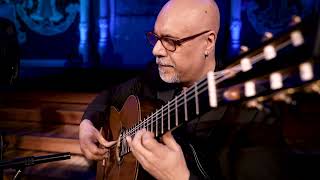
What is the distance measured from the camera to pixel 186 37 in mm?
1800

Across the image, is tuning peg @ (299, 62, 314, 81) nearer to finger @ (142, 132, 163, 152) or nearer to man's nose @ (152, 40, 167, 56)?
finger @ (142, 132, 163, 152)

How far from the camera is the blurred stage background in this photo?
6008mm

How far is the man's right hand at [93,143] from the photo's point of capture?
2.20m

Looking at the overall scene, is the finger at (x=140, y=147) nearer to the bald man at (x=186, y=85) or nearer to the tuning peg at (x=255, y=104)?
the bald man at (x=186, y=85)

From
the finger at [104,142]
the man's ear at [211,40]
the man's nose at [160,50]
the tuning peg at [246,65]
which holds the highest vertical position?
the man's ear at [211,40]

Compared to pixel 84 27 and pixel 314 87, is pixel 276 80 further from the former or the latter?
pixel 84 27

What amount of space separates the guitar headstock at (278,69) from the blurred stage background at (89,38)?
4200 mm

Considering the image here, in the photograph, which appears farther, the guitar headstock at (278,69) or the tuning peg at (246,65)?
the tuning peg at (246,65)

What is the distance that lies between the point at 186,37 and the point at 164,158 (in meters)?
0.71

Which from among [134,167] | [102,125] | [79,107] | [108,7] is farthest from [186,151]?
[108,7]

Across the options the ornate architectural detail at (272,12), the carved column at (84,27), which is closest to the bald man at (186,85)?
the ornate architectural detail at (272,12)

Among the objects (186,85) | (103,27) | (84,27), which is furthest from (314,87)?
(84,27)

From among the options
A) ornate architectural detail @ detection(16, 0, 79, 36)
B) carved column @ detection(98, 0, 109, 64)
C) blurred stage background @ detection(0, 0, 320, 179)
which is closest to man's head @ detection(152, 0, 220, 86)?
blurred stage background @ detection(0, 0, 320, 179)

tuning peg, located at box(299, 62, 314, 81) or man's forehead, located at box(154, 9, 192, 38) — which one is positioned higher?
man's forehead, located at box(154, 9, 192, 38)
